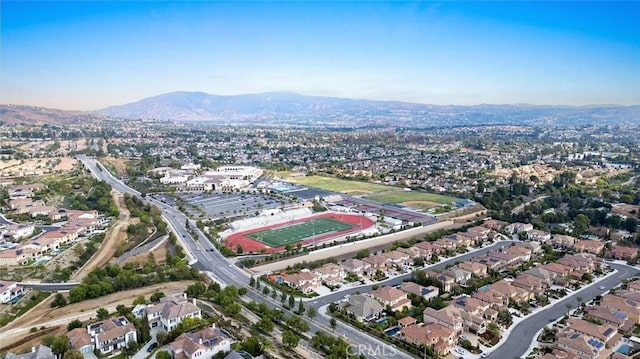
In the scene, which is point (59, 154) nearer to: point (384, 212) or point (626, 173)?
point (384, 212)

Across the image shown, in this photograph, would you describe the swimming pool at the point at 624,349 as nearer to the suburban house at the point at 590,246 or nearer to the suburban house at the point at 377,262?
the suburban house at the point at 377,262

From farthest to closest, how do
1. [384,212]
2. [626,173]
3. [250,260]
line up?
1. [626,173]
2. [384,212]
3. [250,260]

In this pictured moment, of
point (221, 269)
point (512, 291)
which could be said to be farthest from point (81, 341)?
point (512, 291)

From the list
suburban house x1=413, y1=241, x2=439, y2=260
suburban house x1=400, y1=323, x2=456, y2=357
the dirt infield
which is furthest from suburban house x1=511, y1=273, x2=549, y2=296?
the dirt infield

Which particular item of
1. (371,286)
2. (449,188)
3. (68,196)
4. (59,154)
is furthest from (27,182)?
(449,188)

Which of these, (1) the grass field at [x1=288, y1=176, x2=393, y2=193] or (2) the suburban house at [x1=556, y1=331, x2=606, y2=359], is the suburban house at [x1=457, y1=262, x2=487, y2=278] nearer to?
(2) the suburban house at [x1=556, y1=331, x2=606, y2=359]

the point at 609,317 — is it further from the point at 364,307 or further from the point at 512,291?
the point at 364,307

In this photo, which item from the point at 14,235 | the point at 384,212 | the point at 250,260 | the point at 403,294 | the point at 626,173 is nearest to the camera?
the point at 403,294
